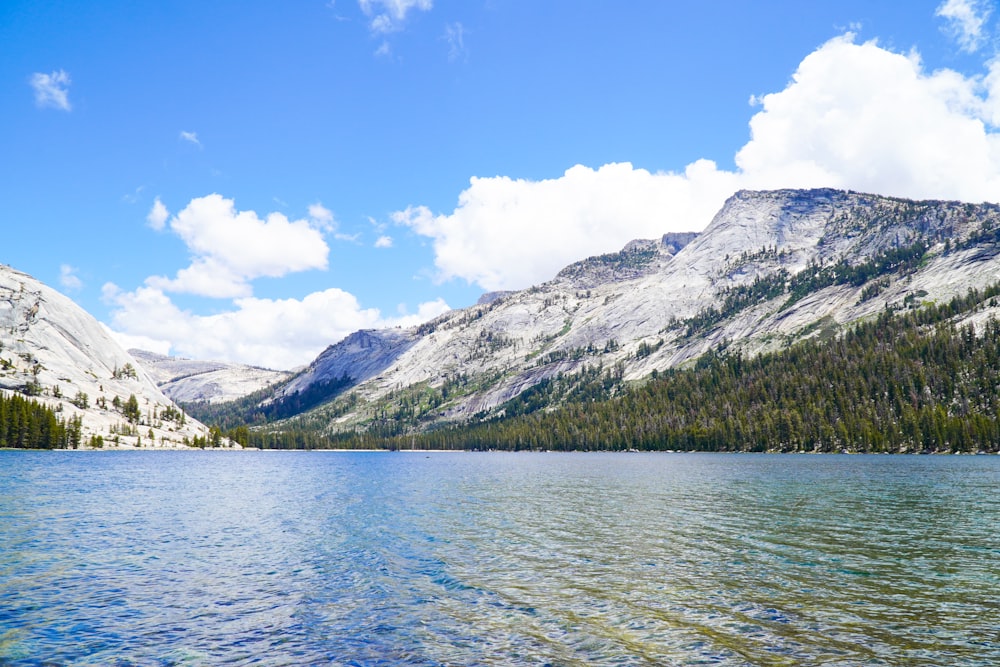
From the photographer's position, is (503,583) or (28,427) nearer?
(503,583)

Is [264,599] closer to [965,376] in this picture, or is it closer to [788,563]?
[788,563]

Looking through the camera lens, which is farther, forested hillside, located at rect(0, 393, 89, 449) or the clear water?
forested hillside, located at rect(0, 393, 89, 449)

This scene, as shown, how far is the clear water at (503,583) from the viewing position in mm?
20922

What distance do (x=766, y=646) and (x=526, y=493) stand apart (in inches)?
2159

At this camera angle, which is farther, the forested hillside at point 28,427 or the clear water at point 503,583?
the forested hillside at point 28,427

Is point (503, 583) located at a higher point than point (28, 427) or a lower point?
lower

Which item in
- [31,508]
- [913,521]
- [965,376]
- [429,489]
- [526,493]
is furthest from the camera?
[965,376]

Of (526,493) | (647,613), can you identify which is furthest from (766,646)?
(526,493)

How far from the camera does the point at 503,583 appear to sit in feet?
98.3

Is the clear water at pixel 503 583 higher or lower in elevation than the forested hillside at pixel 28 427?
lower

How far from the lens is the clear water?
68.6 ft

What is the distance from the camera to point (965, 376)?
193m

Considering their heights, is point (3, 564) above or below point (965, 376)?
below

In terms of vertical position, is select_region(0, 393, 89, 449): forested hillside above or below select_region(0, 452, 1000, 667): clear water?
above
